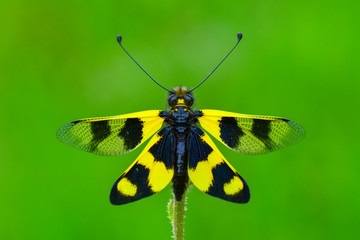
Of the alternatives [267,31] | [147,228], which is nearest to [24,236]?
[147,228]

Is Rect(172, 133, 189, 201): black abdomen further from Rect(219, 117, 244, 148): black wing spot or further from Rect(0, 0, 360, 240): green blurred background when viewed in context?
Rect(0, 0, 360, 240): green blurred background

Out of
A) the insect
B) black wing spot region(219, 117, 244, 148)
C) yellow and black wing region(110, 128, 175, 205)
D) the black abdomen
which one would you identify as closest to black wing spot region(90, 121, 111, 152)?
the insect

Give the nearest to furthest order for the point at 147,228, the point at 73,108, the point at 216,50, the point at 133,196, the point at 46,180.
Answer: the point at 133,196 < the point at 147,228 < the point at 46,180 < the point at 73,108 < the point at 216,50

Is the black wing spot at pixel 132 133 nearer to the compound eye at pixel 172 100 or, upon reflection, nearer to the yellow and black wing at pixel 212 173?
the compound eye at pixel 172 100

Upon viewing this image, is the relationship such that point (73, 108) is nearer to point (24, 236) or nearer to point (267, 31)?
point (24, 236)

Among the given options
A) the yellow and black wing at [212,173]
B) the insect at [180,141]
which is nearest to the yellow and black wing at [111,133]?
the insect at [180,141]

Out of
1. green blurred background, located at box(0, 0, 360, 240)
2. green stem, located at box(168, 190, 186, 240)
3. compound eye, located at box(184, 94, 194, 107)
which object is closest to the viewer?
green stem, located at box(168, 190, 186, 240)

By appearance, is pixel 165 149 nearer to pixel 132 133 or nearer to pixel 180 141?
pixel 180 141
